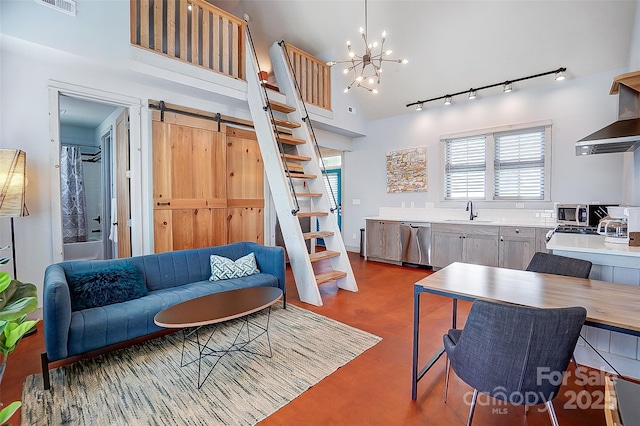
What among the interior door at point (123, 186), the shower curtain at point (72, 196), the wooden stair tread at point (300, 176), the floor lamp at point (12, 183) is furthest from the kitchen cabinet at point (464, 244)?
the shower curtain at point (72, 196)

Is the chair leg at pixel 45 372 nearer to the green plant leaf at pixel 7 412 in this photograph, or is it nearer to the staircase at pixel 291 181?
the green plant leaf at pixel 7 412

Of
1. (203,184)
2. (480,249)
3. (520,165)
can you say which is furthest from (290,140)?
(520,165)

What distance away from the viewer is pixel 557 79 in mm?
4348

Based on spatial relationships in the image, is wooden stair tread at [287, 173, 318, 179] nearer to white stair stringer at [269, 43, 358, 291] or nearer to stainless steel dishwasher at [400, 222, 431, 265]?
white stair stringer at [269, 43, 358, 291]

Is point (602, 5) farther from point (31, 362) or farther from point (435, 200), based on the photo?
point (31, 362)

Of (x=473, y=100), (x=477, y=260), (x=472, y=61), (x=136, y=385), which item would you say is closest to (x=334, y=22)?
(x=472, y=61)

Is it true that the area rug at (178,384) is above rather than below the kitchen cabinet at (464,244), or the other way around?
below

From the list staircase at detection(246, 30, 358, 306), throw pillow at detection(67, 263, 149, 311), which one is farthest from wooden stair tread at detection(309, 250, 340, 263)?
throw pillow at detection(67, 263, 149, 311)

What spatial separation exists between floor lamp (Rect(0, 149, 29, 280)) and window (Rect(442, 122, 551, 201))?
601cm

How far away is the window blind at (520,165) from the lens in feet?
15.6

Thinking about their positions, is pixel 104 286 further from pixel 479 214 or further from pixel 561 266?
pixel 479 214

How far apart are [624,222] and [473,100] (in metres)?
3.51

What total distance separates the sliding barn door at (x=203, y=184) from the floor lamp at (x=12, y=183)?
49.5 inches

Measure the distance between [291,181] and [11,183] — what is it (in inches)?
104
